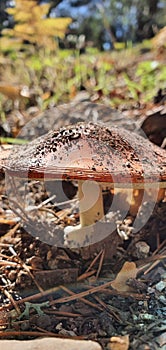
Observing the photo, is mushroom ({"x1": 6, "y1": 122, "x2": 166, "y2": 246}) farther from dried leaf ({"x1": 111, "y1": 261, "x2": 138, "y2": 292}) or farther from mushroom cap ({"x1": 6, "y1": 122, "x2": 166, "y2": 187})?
dried leaf ({"x1": 111, "y1": 261, "x2": 138, "y2": 292})

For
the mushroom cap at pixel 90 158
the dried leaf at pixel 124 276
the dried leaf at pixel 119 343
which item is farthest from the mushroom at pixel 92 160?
the dried leaf at pixel 119 343

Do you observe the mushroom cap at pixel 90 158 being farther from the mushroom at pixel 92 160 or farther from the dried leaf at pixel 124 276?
the dried leaf at pixel 124 276

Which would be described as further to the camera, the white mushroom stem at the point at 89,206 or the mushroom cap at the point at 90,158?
the white mushroom stem at the point at 89,206

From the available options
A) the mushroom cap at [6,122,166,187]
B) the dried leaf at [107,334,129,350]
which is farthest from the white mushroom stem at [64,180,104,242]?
the dried leaf at [107,334,129,350]

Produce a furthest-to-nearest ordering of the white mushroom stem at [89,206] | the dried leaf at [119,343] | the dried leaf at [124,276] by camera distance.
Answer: the white mushroom stem at [89,206] → the dried leaf at [124,276] → the dried leaf at [119,343]

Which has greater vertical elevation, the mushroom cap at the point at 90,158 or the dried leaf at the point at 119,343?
the mushroom cap at the point at 90,158

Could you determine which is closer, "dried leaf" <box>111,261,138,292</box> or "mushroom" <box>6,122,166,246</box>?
"mushroom" <box>6,122,166,246</box>

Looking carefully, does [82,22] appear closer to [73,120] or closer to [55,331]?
[73,120]

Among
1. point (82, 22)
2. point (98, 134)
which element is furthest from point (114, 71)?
point (98, 134)
